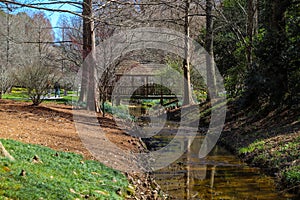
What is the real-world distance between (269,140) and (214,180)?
3.30 meters

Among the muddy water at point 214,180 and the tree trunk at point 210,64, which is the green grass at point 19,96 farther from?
the tree trunk at point 210,64

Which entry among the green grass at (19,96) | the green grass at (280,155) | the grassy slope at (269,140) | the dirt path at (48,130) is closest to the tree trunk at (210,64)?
the grassy slope at (269,140)

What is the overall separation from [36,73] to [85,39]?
8.20ft

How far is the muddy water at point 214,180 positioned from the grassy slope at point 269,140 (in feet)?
1.05

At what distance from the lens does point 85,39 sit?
1563 centimetres

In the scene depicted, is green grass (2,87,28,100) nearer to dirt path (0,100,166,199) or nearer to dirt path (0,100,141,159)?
dirt path (0,100,141,159)

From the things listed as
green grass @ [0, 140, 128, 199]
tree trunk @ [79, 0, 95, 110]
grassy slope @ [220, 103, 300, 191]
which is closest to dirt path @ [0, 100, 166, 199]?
green grass @ [0, 140, 128, 199]

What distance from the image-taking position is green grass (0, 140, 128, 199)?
4391 millimetres

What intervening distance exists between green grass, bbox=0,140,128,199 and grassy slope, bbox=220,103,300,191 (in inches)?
129

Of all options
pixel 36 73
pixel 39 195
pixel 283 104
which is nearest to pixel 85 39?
pixel 36 73

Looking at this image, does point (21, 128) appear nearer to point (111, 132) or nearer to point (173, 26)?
point (111, 132)

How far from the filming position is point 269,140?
1023cm

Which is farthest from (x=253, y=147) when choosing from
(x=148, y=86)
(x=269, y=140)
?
(x=148, y=86)

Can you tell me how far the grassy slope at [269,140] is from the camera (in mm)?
7709
